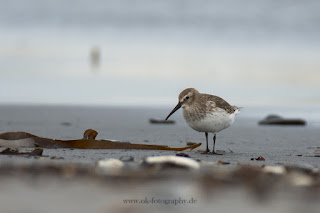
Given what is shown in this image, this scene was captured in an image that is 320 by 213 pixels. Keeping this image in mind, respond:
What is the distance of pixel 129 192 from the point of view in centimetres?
251

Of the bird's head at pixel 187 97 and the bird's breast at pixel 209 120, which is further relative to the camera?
the bird's head at pixel 187 97

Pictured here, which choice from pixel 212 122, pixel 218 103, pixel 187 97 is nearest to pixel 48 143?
pixel 187 97

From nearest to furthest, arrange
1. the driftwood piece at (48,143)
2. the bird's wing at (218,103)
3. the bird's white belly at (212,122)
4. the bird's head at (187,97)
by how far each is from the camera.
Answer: the driftwood piece at (48,143), the bird's white belly at (212,122), the bird's wing at (218,103), the bird's head at (187,97)

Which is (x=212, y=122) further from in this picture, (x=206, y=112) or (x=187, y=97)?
(x=187, y=97)

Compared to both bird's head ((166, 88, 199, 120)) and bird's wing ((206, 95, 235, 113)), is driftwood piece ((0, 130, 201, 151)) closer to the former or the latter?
bird's head ((166, 88, 199, 120))

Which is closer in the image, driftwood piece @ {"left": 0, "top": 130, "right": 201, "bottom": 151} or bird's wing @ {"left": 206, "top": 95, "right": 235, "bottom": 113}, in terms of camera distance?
driftwood piece @ {"left": 0, "top": 130, "right": 201, "bottom": 151}

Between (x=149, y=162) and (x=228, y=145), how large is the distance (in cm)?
337

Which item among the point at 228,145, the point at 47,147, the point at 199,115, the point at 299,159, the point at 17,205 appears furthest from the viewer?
the point at 228,145

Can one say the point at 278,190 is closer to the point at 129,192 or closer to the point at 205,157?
the point at 129,192

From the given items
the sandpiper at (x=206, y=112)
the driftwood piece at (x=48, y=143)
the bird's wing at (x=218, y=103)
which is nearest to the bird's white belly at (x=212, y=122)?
the sandpiper at (x=206, y=112)

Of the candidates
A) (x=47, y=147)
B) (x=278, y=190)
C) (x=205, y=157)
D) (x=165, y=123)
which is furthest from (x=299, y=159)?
(x=165, y=123)

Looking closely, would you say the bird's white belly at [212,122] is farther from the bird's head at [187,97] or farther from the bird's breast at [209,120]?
the bird's head at [187,97]

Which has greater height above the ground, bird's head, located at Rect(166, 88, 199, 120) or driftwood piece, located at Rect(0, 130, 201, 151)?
bird's head, located at Rect(166, 88, 199, 120)

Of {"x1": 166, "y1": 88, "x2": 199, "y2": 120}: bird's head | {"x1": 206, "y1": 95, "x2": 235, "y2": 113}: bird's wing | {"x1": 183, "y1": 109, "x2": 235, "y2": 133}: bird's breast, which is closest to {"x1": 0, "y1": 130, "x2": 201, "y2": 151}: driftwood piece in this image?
{"x1": 183, "y1": 109, "x2": 235, "y2": 133}: bird's breast
